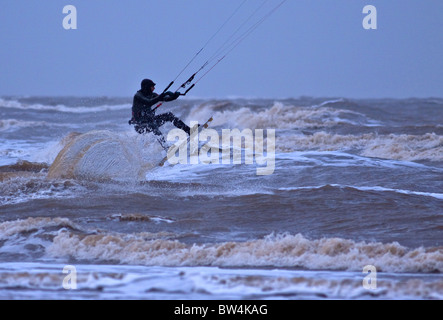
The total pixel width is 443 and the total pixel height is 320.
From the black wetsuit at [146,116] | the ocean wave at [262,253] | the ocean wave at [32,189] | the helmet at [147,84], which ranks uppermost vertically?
the helmet at [147,84]

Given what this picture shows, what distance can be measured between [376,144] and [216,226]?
38.3 feet

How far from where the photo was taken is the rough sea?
6820 millimetres

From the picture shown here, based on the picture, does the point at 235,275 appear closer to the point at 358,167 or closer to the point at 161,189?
the point at 161,189

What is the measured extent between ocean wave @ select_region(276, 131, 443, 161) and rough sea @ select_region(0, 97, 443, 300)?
0.17 metres

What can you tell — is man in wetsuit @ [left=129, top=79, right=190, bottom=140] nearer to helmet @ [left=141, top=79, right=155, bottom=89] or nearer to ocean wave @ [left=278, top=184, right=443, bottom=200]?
helmet @ [left=141, top=79, right=155, bottom=89]

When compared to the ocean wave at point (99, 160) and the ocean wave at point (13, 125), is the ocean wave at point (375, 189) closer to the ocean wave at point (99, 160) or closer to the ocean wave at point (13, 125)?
the ocean wave at point (99, 160)

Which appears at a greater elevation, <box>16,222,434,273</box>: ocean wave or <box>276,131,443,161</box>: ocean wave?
<box>276,131,443,161</box>: ocean wave

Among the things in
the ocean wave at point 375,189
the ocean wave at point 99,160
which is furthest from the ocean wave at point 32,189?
the ocean wave at point 375,189

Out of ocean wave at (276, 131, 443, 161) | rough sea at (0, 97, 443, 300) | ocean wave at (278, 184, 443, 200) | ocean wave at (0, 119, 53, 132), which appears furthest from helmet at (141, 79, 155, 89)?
ocean wave at (0, 119, 53, 132)

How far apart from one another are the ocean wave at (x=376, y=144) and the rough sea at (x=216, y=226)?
17 centimetres

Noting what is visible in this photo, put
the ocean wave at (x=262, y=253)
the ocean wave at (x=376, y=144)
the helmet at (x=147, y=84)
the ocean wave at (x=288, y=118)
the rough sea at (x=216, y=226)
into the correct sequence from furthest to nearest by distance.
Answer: the ocean wave at (x=288, y=118), the ocean wave at (x=376, y=144), the helmet at (x=147, y=84), the ocean wave at (x=262, y=253), the rough sea at (x=216, y=226)

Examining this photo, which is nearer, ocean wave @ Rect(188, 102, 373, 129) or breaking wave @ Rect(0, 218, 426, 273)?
breaking wave @ Rect(0, 218, 426, 273)

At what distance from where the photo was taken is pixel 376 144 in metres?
20.1

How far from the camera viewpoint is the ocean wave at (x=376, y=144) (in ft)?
58.1
